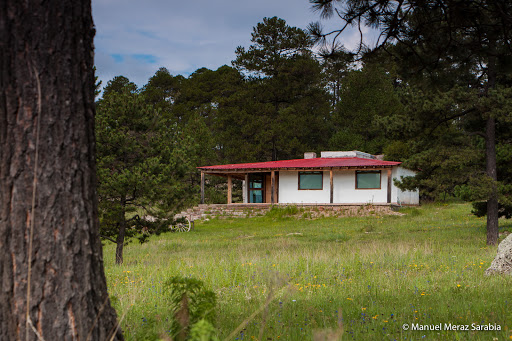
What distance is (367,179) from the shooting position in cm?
2739

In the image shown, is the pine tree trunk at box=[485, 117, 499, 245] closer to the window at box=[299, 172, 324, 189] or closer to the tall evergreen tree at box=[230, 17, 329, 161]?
the window at box=[299, 172, 324, 189]

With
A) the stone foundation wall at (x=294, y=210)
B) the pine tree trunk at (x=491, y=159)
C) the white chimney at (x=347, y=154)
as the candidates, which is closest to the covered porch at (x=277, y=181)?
the stone foundation wall at (x=294, y=210)

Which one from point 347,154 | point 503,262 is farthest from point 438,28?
point 347,154

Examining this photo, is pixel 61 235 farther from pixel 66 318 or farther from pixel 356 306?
pixel 356 306

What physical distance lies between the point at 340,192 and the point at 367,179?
1.76 m

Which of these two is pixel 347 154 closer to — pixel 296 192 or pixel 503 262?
pixel 296 192

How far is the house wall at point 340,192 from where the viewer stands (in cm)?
2703

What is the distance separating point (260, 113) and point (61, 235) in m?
37.5

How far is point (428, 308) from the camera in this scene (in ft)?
14.2

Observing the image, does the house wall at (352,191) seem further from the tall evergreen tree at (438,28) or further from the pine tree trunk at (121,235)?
the tall evergreen tree at (438,28)

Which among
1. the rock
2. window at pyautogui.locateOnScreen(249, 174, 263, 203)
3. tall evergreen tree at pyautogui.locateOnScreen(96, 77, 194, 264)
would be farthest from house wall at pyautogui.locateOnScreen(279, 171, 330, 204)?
the rock

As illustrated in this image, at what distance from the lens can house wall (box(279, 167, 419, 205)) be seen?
88.7ft

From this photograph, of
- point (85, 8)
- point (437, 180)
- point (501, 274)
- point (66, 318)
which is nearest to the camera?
point (66, 318)

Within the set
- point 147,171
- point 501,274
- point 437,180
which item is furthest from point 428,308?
point 437,180
